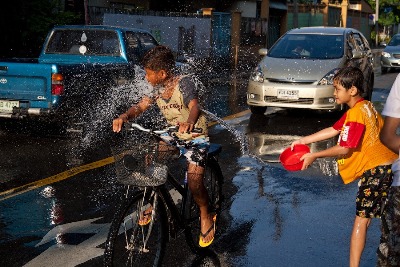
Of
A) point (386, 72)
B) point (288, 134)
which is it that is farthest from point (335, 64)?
point (386, 72)

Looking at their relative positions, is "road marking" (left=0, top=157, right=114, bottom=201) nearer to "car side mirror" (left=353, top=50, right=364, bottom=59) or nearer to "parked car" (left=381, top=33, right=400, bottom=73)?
"car side mirror" (left=353, top=50, right=364, bottom=59)

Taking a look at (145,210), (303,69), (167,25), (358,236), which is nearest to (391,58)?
(167,25)

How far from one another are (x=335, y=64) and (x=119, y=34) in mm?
4185

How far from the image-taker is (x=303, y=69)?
1319cm

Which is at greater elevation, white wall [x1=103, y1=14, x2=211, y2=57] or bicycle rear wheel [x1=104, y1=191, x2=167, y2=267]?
white wall [x1=103, y1=14, x2=211, y2=57]

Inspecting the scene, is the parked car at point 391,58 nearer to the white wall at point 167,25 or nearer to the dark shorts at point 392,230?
the white wall at point 167,25

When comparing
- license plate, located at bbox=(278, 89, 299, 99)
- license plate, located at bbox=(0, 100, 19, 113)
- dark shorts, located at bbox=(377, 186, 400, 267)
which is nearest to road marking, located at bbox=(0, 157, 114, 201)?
license plate, located at bbox=(0, 100, 19, 113)

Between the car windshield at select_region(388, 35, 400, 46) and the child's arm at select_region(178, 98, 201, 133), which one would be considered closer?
the child's arm at select_region(178, 98, 201, 133)

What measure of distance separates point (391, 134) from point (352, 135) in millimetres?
1150

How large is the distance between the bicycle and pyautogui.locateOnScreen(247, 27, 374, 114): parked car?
7478mm

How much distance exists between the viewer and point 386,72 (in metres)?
28.9

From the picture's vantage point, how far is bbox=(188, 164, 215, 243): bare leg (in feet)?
16.9

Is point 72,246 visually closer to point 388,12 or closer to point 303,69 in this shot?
→ point 303,69

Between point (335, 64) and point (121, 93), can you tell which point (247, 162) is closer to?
point (121, 93)
